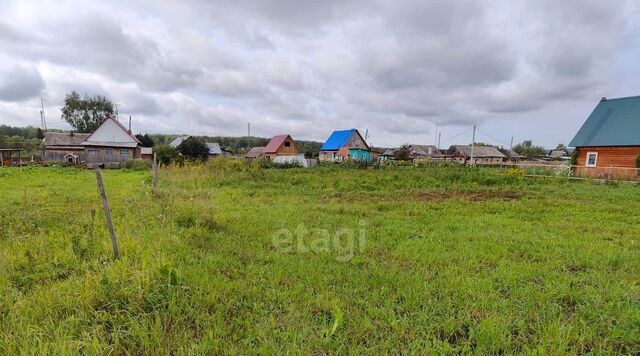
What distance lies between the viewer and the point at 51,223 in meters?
5.27

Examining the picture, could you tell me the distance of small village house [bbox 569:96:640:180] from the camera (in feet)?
58.5

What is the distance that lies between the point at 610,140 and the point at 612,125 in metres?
1.61

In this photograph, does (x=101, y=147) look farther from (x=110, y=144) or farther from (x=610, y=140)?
(x=610, y=140)

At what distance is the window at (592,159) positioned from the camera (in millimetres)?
19797

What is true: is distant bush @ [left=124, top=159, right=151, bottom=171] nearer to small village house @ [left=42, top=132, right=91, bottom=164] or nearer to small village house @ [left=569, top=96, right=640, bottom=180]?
small village house @ [left=42, top=132, right=91, bottom=164]

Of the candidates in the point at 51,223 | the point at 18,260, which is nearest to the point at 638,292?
the point at 18,260

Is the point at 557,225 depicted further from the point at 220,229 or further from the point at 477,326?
the point at 220,229

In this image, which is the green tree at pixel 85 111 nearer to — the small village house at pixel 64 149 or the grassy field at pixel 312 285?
the small village house at pixel 64 149

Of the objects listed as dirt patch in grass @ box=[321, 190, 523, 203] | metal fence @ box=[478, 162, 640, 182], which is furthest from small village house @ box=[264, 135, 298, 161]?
dirt patch in grass @ box=[321, 190, 523, 203]

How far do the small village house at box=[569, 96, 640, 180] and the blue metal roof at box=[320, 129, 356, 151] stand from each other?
2187 cm

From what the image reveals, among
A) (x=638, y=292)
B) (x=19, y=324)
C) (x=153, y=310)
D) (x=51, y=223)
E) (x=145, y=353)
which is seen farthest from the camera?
(x=51, y=223)

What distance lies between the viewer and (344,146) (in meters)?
36.5

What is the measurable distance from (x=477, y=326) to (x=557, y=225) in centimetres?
524

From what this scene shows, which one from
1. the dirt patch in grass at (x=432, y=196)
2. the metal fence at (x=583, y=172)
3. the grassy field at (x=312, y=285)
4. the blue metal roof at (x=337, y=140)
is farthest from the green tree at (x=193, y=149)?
the metal fence at (x=583, y=172)
